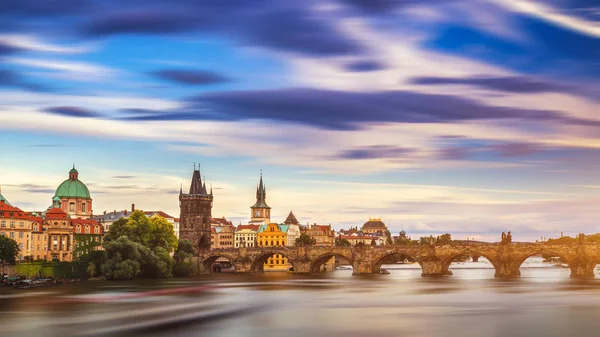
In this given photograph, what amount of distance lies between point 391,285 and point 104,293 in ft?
111

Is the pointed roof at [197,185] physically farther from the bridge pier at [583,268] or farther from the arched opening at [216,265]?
the bridge pier at [583,268]

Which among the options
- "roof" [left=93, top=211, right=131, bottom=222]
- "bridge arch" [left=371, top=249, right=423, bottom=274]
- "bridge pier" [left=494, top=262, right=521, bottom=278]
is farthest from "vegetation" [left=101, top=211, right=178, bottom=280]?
"roof" [left=93, top=211, right=131, bottom=222]

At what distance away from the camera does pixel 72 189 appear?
6225 inches

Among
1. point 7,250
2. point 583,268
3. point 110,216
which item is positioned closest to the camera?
point 7,250

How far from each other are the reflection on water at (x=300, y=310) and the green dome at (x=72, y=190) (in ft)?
232

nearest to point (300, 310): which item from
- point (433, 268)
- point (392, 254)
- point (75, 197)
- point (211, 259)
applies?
point (433, 268)

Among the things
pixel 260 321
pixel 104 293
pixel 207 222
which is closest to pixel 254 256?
pixel 207 222

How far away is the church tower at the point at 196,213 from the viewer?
5408 inches

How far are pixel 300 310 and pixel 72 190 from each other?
103 meters

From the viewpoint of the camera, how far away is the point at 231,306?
6831cm

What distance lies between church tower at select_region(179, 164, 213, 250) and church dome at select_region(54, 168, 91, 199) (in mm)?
27840

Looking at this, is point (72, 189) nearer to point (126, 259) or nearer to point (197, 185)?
point (197, 185)

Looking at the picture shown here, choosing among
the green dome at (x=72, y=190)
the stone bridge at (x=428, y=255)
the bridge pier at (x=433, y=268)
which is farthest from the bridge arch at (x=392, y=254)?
the green dome at (x=72, y=190)

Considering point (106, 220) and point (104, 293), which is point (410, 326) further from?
point (106, 220)
